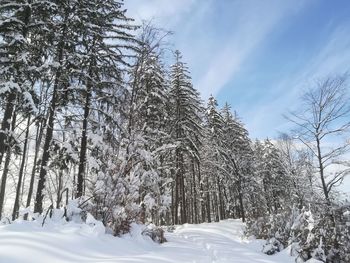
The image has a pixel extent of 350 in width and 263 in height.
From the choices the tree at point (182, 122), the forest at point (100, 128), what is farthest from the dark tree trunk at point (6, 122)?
the tree at point (182, 122)

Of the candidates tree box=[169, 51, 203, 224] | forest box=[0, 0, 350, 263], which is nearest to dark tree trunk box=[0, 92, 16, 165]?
forest box=[0, 0, 350, 263]

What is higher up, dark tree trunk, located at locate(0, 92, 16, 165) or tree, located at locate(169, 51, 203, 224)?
tree, located at locate(169, 51, 203, 224)

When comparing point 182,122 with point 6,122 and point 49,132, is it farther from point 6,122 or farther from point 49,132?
point 6,122

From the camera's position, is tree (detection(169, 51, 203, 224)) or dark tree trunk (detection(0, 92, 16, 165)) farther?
tree (detection(169, 51, 203, 224))

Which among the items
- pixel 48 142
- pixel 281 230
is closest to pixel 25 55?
pixel 48 142

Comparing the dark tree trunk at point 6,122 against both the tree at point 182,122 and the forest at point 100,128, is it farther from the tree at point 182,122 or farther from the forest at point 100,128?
the tree at point 182,122

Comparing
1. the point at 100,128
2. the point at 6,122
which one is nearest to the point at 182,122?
the point at 100,128

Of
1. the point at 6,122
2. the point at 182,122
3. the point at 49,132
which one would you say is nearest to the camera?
the point at 6,122

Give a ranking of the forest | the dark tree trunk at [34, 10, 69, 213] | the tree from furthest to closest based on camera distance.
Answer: the tree → the dark tree trunk at [34, 10, 69, 213] → the forest

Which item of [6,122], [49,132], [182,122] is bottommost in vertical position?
[6,122]

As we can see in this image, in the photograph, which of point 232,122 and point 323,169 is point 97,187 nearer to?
point 323,169

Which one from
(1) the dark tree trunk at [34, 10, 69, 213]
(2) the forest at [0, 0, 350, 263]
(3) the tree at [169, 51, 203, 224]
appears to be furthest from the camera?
(3) the tree at [169, 51, 203, 224]

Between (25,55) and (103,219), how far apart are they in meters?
7.59

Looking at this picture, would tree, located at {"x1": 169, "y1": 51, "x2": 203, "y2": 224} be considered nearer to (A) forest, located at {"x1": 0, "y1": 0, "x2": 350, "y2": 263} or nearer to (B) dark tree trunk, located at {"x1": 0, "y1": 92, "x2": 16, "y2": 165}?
(A) forest, located at {"x1": 0, "y1": 0, "x2": 350, "y2": 263}
